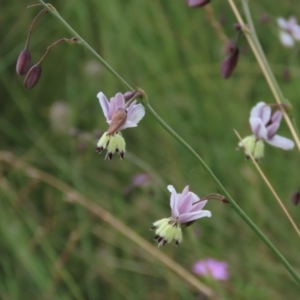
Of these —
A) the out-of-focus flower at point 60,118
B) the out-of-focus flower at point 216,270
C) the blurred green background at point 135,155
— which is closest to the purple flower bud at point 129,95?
the blurred green background at point 135,155

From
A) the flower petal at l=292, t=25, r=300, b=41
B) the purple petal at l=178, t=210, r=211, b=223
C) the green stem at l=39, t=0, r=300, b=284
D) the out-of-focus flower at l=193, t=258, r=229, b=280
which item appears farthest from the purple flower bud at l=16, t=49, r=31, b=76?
the flower petal at l=292, t=25, r=300, b=41

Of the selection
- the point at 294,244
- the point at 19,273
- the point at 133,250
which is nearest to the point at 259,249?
the point at 294,244

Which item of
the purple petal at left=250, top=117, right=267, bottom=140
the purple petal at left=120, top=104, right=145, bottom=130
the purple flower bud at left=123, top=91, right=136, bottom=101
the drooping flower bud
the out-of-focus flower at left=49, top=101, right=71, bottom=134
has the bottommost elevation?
the out-of-focus flower at left=49, top=101, right=71, bottom=134

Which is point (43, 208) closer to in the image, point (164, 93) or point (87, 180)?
point (87, 180)

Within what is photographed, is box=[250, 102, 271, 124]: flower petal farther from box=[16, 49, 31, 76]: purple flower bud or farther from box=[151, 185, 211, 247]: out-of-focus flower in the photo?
box=[16, 49, 31, 76]: purple flower bud

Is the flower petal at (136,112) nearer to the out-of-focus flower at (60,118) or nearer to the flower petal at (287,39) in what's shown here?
the flower petal at (287,39)

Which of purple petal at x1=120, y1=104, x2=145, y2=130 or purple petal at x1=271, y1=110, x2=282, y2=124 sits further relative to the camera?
purple petal at x1=271, y1=110, x2=282, y2=124
